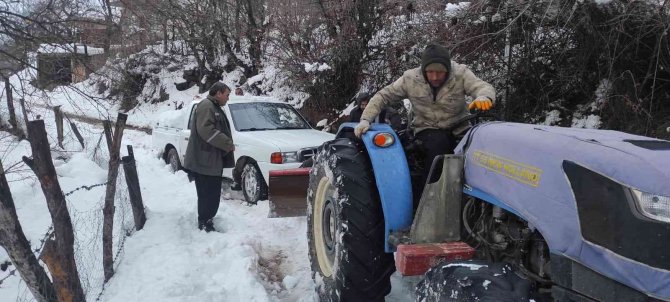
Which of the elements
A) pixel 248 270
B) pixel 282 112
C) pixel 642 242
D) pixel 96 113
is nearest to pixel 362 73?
pixel 282 112

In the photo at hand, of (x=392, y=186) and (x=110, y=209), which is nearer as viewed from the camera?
(x=392, y=186)

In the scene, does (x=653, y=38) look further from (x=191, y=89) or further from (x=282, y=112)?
(x=191, y=89)

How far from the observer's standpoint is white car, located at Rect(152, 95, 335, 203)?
714 centimetres

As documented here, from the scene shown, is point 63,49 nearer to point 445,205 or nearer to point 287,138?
point 287,138

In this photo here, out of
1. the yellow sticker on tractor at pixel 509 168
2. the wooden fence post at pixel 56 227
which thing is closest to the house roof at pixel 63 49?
the wooden fence post at pixel 56 227

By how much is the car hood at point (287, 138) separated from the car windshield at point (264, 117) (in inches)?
9.4

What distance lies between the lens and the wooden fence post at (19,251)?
3.42 metres

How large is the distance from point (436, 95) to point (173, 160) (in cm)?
709

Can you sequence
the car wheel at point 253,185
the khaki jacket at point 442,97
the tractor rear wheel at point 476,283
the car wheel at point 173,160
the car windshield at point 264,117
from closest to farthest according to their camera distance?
the tractor rear wheel at point 476,283, the khaki jacket at point 442,97, the car wheel at point 253,185, the car windshield at point 264,117, the car wheel at point 173,160

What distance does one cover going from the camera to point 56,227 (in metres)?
3.41

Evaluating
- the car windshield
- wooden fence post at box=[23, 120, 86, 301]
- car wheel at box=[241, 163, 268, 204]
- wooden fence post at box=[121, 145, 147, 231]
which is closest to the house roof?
wooden fence post at box=[121, 145, 147, 231]

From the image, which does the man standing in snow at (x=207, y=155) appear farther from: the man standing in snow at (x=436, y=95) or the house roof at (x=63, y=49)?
the man standing in snow at (x=436, y=95)

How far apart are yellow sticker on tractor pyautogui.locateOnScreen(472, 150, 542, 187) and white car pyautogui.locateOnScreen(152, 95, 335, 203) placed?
171 inches

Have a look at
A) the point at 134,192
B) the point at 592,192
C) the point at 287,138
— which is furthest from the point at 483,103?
the point at 287,138
